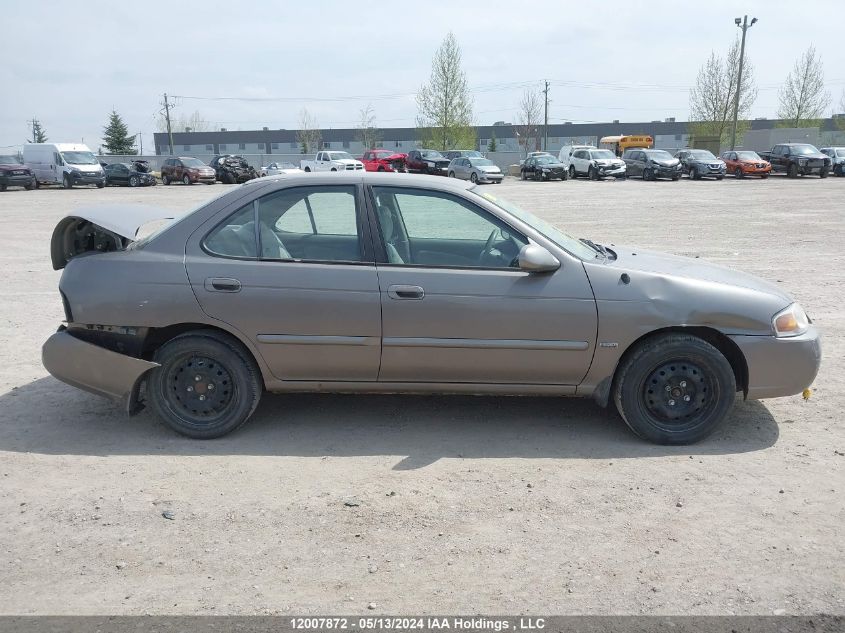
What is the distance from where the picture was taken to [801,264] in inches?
424

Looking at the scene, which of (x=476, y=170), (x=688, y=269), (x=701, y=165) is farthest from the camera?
(x=701, y=165)

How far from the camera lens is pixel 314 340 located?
4.52 meters

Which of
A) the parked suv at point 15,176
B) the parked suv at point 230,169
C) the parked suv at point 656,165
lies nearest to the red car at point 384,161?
the parked suv at point 230,169

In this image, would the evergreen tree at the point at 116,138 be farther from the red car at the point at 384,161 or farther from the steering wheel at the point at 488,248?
the steering wheel at the point at 488,248

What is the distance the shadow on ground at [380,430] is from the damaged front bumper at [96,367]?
306mm

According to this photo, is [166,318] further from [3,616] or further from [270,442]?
[3,616]

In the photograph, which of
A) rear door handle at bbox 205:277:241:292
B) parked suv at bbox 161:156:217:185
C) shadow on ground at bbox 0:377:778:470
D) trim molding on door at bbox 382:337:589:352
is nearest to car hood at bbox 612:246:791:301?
trim molding on door at bbox 382:337:589:352

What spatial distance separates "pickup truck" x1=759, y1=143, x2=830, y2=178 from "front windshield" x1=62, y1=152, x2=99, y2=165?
118ft

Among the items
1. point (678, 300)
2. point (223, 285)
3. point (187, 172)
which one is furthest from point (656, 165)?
point (223, 285)

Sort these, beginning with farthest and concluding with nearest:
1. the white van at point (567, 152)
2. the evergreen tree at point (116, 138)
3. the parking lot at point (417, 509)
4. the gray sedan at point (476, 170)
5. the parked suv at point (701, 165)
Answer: the evergreen tree at point (116, 138) → the white van at point (567, 152) → the parked suv at point (701, 165) → the gray sedan at point (476, 170) → the parking lot at point (417, 509)

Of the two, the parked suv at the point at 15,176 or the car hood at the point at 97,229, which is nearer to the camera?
the car hood at the point at 97,229

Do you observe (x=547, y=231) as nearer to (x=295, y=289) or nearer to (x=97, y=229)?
(x=295, y=289)

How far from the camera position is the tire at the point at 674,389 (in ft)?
14.6

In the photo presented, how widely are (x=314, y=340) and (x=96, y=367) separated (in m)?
1.42
